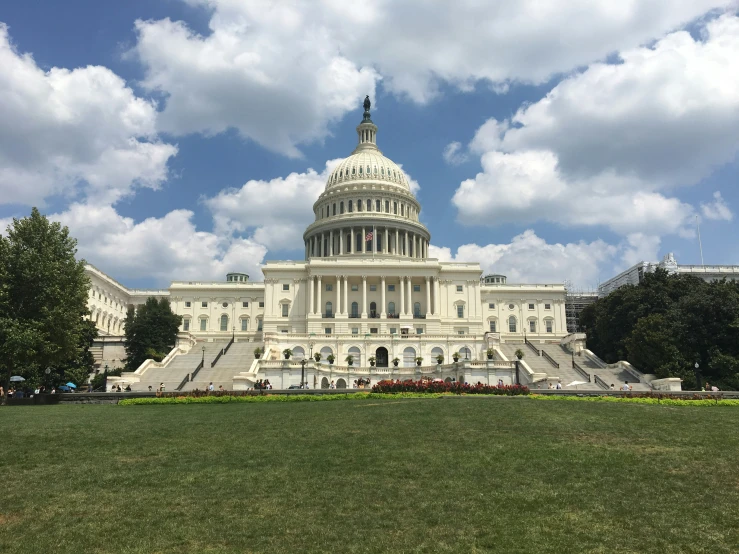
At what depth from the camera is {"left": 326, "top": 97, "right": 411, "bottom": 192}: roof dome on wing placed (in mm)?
121250

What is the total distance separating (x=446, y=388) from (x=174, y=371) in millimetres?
37717

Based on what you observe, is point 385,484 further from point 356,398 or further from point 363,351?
point 363,351

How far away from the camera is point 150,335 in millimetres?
77688

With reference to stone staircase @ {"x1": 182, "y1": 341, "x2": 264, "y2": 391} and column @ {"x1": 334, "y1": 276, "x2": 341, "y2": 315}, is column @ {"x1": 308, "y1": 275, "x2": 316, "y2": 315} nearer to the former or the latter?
column @ {"x1": 334, "y1": 276, "x2": 341, "y2": 315}

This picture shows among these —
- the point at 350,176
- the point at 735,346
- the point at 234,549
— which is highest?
the point at 350,176

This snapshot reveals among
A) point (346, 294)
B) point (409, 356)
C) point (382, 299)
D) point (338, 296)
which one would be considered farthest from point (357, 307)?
point (409, 356)

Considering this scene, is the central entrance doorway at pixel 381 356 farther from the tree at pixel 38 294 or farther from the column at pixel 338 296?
the tree at pixel 38 294

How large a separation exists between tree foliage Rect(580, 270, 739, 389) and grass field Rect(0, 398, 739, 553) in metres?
36.2

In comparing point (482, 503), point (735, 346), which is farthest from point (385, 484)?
point (735, 346)

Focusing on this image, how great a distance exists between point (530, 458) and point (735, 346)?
4907 cm

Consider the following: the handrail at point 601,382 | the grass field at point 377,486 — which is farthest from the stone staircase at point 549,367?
the grass field at point 377,486

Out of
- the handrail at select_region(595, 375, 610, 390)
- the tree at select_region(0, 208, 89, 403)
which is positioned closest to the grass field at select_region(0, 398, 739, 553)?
the tree at select_region(0, 208, 89, 403)

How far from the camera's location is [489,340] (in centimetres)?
7675

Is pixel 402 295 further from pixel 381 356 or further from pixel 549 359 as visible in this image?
pixel 549 359
